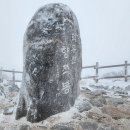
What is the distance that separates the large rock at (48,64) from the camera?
5.46 metres

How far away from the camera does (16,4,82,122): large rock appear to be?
17.9 feet

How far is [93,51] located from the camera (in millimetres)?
75312

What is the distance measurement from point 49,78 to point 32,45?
74cm

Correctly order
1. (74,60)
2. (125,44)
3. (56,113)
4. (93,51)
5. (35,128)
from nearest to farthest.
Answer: (35,128)
(56,113)
(74,60)
(125,44)
(93,51)

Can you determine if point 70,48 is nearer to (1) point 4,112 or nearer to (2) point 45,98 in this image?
(2) point 45,98

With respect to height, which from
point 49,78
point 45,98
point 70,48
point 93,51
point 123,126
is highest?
point 70,48

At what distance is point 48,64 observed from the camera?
18.0 ft

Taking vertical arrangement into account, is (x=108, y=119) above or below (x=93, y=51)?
above

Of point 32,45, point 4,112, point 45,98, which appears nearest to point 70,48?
point 32,45

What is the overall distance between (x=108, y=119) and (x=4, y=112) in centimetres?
222

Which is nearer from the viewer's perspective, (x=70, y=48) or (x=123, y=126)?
(x=123, y=126)

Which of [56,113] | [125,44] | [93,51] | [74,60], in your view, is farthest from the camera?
[93,51]

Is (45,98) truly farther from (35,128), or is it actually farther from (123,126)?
(123,126)

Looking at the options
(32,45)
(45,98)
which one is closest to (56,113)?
(45,98)
